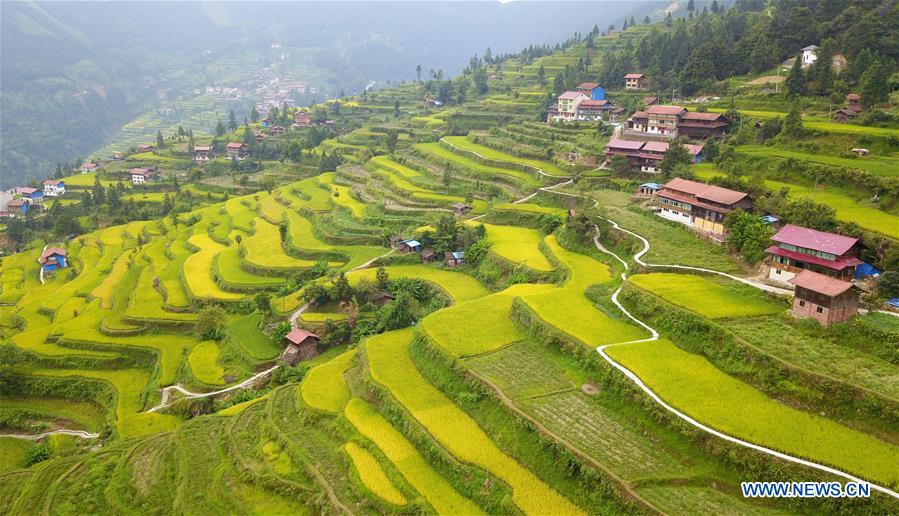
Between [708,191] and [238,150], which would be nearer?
[708,191]

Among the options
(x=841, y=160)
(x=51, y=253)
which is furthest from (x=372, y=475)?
(x=51, y=253)

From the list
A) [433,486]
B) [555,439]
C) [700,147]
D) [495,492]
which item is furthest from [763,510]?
[700,147]

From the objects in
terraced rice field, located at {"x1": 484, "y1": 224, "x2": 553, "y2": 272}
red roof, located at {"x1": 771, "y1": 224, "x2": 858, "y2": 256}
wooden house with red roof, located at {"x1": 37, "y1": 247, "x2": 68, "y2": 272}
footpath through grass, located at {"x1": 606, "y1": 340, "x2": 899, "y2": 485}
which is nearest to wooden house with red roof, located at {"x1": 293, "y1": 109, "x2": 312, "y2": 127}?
wooden house with red roof, located at {"x1": 37, "y1": 247, "x2": 68, "y2": 272}

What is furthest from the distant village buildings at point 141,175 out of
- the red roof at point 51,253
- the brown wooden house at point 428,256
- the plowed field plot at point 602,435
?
the plowed field plot at point 602,435

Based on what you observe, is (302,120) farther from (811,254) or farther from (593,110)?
(811,254)

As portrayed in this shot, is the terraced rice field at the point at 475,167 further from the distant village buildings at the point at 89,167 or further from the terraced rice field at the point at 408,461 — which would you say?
the distant village buildings at the point at 89,167

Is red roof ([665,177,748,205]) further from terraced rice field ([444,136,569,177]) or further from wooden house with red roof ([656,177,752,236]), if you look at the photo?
terraced rice field ([444,136,569,177])

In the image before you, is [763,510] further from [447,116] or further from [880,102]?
[447,116]
